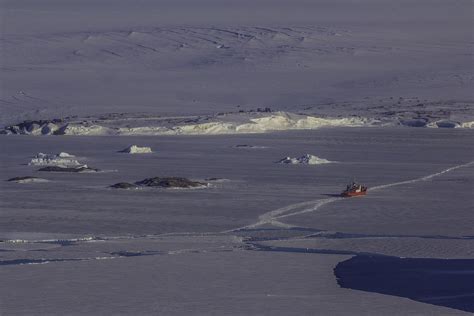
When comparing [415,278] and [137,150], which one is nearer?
[415,278]

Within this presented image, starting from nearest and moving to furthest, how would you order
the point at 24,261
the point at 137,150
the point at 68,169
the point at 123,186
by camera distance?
the point at 24,261
the point at 123,186
the point at 68,169
the point at 137,150

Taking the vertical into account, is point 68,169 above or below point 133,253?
below

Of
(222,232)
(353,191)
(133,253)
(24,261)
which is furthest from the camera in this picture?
(353,191)

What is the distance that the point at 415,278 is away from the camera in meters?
9.45

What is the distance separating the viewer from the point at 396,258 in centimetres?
1048

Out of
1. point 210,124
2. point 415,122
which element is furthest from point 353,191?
point 415,122

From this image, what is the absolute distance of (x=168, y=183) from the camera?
16.6 meters

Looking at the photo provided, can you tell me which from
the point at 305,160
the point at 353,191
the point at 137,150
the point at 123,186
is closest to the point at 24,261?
the point at 123,186

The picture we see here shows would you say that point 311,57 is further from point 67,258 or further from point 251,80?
point 67,258

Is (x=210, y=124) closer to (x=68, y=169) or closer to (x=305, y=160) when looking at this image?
(x=305, y=160)

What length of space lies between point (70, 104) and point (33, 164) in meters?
24.3

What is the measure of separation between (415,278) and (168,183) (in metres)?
7.56

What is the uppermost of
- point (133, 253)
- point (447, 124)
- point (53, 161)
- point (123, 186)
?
point (133, 253)

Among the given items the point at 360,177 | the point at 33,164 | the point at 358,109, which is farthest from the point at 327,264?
the point at 358,109
